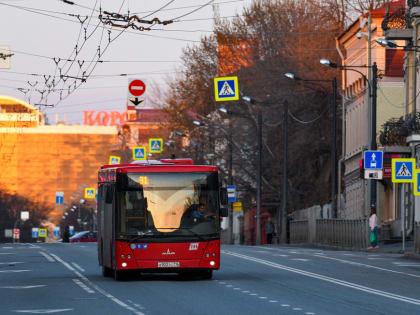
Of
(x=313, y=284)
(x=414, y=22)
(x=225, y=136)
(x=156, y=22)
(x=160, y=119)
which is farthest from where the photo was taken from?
(x=160, y=119)

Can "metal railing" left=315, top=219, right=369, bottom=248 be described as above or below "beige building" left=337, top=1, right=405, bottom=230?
below

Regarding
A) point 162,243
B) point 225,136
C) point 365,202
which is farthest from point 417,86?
point 162,243

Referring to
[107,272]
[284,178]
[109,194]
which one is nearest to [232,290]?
[109,194]

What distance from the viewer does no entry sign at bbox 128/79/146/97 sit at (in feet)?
143

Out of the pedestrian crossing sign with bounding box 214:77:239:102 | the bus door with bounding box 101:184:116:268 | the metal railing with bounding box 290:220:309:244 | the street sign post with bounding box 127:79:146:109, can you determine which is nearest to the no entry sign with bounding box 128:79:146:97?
the street sign post with bounding box 127:79:146:109

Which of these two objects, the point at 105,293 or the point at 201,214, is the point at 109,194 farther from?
the point at 105,293

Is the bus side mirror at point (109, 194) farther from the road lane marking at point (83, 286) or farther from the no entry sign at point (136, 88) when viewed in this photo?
the no entry sign at point (136, 88)

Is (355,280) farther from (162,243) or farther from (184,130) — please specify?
(184,130)

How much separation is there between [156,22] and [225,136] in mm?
36446

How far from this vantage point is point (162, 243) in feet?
80.9

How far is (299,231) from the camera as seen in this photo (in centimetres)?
6119

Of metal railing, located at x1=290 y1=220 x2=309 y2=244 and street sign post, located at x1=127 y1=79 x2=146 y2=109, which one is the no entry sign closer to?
street sign post, located at x1=127 y1=79 x2=146 y2=109

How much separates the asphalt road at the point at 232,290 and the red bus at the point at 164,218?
45cm

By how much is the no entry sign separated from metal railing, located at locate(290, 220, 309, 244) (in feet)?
56.4
